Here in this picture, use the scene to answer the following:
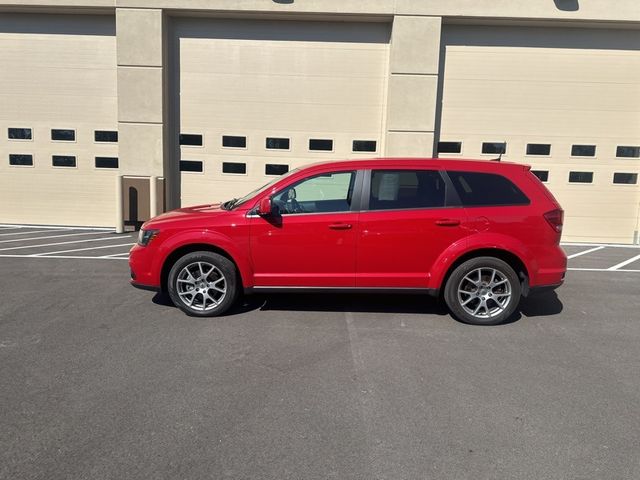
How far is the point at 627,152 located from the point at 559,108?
75.0 inches

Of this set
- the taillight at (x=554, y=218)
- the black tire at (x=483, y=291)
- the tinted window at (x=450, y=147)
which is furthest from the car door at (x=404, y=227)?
the tinted window at (x=450, y=147)

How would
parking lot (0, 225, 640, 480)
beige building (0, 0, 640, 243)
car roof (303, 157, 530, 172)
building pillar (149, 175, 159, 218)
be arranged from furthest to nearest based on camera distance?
building pillar (149, 175, 159, 218)
beige building (0, 0, 640, 243)
car roof (303, 157, 530, 172)
parking lot (0, 225, 640, 480)

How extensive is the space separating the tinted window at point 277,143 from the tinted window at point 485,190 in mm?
6575

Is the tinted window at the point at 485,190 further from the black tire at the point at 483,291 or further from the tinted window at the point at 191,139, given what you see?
the tinted window at the point at 191,139

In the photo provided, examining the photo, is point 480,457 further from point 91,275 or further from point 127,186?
point 127,186

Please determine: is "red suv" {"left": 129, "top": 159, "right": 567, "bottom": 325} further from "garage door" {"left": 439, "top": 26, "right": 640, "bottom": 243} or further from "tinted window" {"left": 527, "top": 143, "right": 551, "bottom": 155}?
"tinted window" {"left": 527, "top": 143, "right": 551, "bottom": 155}

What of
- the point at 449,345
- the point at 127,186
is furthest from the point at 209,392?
the point at 127,186

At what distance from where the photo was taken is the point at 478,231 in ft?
16.7

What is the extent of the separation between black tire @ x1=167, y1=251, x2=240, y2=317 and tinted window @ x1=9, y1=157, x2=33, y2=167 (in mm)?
8572

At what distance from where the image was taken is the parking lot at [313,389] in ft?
9.05

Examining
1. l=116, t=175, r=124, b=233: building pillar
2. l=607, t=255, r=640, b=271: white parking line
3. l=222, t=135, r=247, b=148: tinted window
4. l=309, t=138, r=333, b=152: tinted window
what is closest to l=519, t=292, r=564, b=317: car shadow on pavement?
l=607, t=255, r=640, b=271: white parking line

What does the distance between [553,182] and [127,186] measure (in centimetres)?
985

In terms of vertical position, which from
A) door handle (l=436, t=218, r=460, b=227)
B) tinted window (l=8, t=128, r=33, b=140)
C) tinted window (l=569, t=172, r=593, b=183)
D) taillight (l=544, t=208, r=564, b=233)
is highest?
tinted window (l=8, t=128, r=33, b=140)

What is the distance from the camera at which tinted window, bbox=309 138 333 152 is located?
11.2 meters
